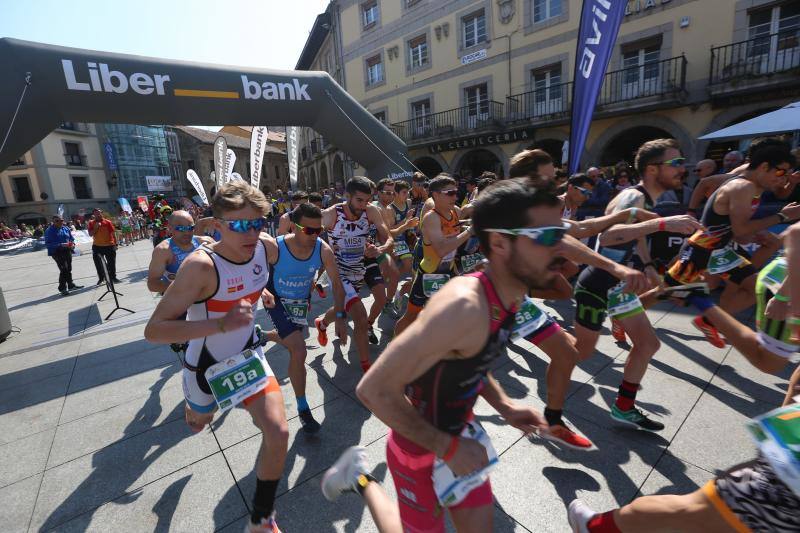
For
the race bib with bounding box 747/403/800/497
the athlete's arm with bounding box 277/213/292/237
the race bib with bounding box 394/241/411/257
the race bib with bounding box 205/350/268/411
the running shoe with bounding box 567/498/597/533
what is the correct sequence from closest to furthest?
1. the race bib with bounding box 747/403/800/497
2. the running shoe with bounding box 567/498/597/533
3. the race bib with bounding box 205/350/268/411
4. the athlete's arm with bounding box 277/213/292/237
5. the race bib with bounding box 394/241/411/257

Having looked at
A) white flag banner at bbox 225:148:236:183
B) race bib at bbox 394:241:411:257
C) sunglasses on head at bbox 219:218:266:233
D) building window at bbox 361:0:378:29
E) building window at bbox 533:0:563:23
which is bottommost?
race bib at bbox 394:241:411:257

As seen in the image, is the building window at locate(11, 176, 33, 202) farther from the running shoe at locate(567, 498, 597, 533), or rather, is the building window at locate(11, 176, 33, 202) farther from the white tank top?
the running shoe at locate(567, 498, 597, 533)

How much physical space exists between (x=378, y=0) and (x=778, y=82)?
18.6 metres

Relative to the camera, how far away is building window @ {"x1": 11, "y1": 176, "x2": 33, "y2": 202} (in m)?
34.8

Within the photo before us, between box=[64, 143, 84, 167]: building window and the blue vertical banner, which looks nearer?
the blue vertical banner

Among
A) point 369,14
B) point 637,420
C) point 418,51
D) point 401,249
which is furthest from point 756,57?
point 369,14

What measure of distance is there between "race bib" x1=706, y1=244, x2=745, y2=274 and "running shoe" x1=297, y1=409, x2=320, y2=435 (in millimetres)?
4490

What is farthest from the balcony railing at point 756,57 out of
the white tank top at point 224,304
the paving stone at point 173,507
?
the paving stone at point 173,507

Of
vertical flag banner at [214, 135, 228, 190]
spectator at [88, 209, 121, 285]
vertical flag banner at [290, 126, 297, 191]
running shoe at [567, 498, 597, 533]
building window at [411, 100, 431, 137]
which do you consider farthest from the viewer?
building window at [411, 100, 431, 137]

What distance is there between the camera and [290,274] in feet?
11.8

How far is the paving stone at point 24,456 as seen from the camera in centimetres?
293

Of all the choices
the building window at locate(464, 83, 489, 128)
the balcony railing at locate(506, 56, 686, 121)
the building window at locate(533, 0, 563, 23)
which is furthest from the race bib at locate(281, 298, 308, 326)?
the building window at locate(533, 0, 563, 23)

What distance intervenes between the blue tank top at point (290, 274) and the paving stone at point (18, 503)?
224 cm

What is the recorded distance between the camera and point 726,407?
10.3ft
